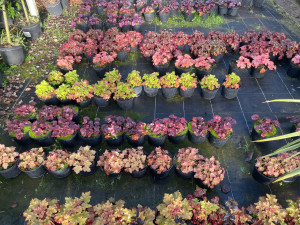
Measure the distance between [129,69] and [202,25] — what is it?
4192 millimetres

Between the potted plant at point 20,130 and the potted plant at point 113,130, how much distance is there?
5.62 feet

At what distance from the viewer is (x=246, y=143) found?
Result: 5.06 metres

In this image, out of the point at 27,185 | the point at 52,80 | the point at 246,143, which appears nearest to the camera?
the point at 27,185

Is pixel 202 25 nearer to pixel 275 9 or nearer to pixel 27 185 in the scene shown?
pixel 275 9

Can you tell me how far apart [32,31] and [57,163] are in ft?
20.8

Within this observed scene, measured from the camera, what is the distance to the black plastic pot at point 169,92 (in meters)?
5.86

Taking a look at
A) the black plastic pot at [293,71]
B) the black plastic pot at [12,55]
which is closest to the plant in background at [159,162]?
the black plastic pot at [293,71]

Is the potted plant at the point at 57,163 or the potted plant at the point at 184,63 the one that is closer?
the potted plant at the point at 57,163

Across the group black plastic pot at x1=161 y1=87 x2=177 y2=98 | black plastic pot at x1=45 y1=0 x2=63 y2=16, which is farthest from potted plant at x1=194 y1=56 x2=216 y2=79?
black plastic pot at x1=45 y1=0 x2=63 y2=16

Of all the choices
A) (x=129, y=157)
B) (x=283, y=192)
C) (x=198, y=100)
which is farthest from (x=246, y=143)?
(x=129, y=157)

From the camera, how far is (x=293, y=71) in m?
6.55

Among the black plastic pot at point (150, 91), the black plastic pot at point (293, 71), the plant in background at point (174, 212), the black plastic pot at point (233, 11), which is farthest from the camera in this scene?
the black plastic pot at point (233, 11)

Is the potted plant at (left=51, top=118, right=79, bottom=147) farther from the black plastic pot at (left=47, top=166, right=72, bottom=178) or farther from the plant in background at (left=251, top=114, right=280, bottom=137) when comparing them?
the plant in background at (left=251, top=114, right=280, bottom=137)

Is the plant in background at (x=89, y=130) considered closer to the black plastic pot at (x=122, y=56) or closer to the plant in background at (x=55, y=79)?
the plant in background at (x=55, y=79)
